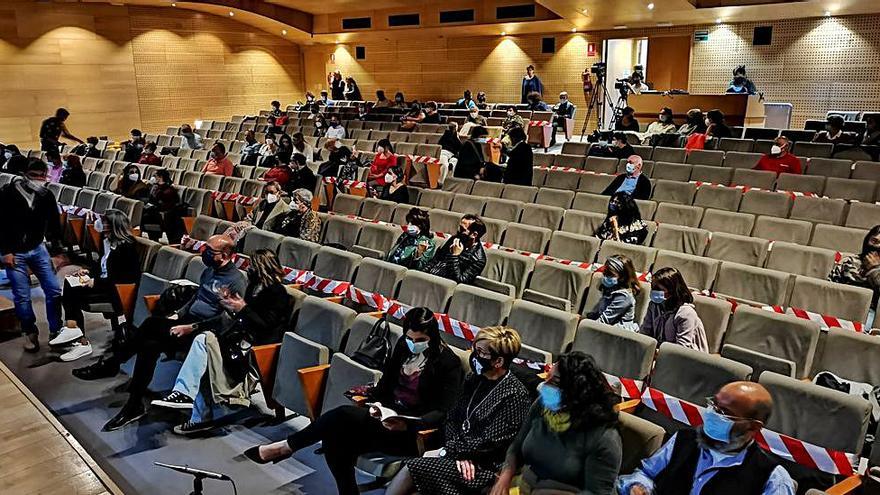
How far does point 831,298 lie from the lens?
164 inches

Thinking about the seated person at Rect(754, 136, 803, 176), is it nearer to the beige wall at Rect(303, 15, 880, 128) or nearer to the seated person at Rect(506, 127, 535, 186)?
the seated person at Rect(506, 127, 535, 186)

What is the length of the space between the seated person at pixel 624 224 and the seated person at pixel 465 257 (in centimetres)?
129

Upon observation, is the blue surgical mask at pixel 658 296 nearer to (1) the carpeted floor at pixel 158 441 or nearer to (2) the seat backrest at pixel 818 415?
(2) the seat backrest at pixel 818 415

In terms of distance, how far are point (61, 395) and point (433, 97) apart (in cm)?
1588

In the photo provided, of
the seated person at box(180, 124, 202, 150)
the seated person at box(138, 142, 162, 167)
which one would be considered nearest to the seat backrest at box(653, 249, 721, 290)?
the seated person at box(138, 142, 162, 167)

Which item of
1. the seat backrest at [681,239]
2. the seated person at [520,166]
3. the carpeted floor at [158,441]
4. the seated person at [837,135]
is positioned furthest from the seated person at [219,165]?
the seated person at [837,135]

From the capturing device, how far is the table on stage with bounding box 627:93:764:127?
1134 cm

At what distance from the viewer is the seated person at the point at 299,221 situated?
6.24 m

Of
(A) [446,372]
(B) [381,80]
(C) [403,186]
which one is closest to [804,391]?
(A) [446,372]

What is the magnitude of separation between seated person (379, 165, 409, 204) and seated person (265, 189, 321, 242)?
49.8 inches

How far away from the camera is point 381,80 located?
65.7 ft

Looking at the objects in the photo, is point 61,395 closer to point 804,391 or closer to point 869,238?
point 804,391

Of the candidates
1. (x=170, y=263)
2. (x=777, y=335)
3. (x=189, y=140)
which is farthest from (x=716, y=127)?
(x=189, y=140)

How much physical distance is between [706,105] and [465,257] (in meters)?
8.28
